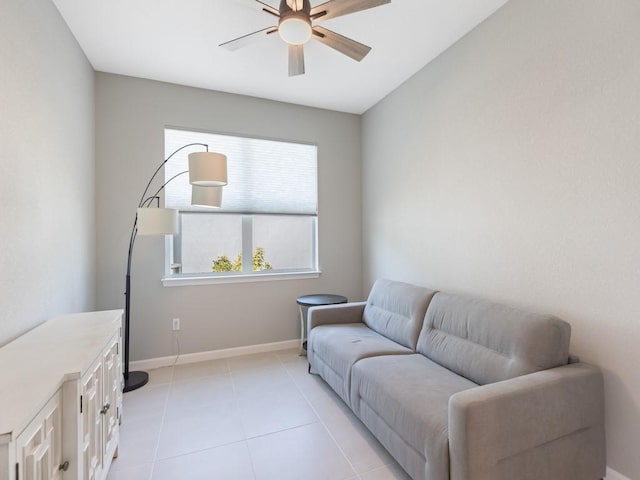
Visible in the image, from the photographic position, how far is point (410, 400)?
65.5 inches

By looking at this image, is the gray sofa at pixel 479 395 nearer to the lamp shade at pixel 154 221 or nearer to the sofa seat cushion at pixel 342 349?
the sofa seat cushion at pixel 342 349

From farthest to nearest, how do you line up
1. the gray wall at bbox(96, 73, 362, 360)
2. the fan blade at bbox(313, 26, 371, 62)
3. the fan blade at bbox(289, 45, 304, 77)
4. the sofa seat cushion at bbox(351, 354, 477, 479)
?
1. the gray wall at bbox(96, 73, 362, 360)
2. the fan blade at bbox(289, 45, 304, 77)
3. the fan blade at bbox(313, 26, 371, 62)
4. the sofa seat cushion at bbox(351, 354, 477, 479)

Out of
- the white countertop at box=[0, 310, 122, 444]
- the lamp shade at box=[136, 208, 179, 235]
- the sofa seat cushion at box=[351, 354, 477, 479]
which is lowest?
the sofa seat cushion at box=[351, 354, 477, 479]

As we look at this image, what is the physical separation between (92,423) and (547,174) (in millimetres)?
2827

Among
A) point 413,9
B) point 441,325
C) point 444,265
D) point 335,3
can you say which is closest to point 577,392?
point 441,325

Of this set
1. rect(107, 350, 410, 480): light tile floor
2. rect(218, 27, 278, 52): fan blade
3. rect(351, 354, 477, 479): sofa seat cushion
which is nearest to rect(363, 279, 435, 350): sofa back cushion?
rect(351, 354, 477, 479): sofa seat cushion

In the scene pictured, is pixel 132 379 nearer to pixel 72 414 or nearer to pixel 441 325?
pixel 72 414

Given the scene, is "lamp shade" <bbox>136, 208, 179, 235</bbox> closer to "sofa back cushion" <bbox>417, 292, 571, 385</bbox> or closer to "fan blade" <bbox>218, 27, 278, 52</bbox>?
"fan blade" <bbox>218, 27, 278, 52</bbox>

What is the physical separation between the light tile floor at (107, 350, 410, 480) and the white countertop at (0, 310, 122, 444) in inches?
32.9

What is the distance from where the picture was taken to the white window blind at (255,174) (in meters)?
3.33

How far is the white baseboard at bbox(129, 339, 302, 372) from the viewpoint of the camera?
3.16 meters

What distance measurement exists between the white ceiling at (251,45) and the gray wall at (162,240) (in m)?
0.25

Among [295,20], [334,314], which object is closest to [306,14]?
[295,20]

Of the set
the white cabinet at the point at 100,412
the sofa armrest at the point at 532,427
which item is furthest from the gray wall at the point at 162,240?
the sofa armrest at the point at 532,427
